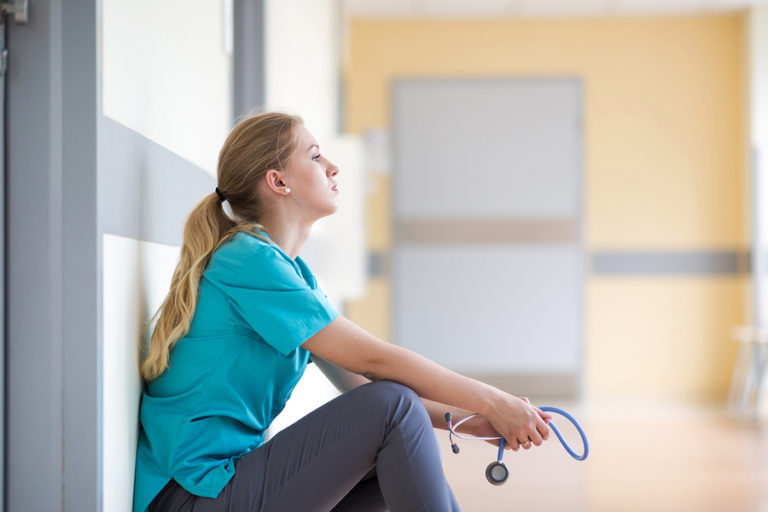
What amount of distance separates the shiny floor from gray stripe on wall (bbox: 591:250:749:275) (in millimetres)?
1296

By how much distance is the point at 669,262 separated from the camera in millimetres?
5434

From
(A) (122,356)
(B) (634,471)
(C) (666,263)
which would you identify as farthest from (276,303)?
(C) (666,263)

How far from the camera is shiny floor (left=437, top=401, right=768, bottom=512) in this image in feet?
8.66

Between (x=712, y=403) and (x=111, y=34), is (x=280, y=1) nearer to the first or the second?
(x=111, y=34)

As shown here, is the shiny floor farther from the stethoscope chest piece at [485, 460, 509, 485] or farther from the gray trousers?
the gray trousers

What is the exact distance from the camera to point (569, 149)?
213 inches

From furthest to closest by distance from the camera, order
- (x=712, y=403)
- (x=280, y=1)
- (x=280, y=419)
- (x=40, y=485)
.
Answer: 1. (x=712, y=403)
2. (x=280, y=1)
3. (x=280, y=419)
4. (x=40, y=485)

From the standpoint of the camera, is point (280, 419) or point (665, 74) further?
point (665, 74)

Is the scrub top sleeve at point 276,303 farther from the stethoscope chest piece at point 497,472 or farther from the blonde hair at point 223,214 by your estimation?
the stethoscope chest piece at point 497,472

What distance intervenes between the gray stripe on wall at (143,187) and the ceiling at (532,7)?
145 inches

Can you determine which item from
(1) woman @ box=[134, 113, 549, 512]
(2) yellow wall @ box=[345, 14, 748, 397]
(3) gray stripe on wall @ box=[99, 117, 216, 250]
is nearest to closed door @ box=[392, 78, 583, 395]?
(2) yellow wall @ box=[345, 14, 748, 397]

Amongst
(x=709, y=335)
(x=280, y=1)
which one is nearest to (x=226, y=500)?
(x=280, y=1)

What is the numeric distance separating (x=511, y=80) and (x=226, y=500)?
15.1 ft

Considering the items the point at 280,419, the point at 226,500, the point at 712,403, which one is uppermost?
the point at 226,500
